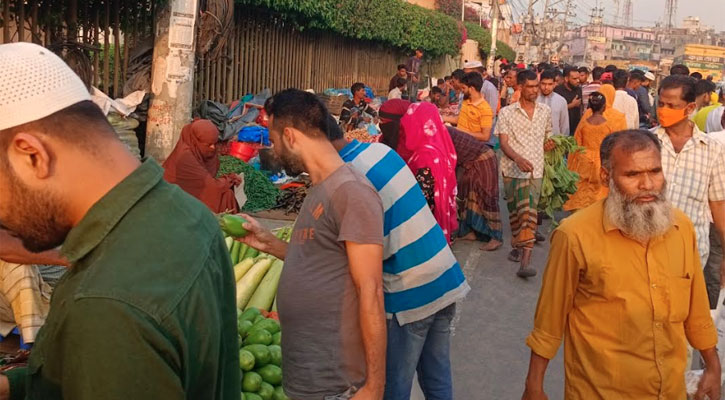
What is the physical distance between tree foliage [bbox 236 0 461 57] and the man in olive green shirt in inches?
404

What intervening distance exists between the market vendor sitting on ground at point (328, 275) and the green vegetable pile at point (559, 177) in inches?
237

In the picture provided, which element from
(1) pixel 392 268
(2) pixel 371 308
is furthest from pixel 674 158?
(2) pixel 371 308

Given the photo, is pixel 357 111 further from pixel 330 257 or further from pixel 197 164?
pixel 330 257

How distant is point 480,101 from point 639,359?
6266 millimetres

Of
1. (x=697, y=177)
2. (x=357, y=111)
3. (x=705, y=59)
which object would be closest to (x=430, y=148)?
(x=697, y=177)

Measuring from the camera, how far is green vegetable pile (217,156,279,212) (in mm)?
9171

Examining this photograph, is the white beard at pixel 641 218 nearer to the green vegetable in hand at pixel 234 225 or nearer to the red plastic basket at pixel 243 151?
the green vegetable in hand at pixel 234 225

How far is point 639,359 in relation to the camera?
297 centimetres

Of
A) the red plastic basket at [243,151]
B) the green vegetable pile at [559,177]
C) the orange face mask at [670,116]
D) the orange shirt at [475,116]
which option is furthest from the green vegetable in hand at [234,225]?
the red plastic basket at [243,151]

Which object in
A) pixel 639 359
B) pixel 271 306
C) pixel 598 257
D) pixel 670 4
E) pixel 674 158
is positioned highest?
pixel 670 4

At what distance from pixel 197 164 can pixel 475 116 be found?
12.0 feet

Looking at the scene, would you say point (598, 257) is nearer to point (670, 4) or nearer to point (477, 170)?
point (477, 170)

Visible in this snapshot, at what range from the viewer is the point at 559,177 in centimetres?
862

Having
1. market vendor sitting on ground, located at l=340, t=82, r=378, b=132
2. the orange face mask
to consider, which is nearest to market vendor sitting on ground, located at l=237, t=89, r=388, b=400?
the orange face mask
